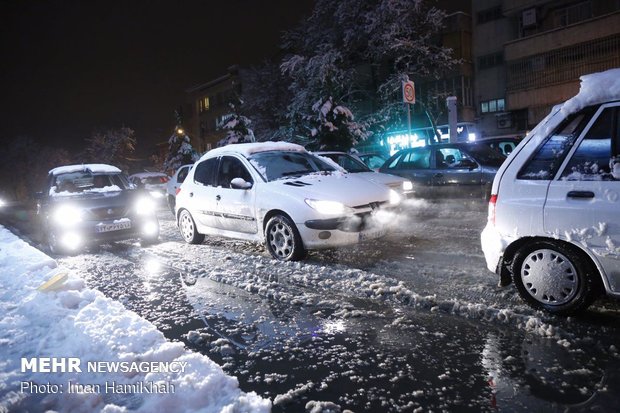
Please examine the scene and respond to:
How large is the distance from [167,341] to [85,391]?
2.49 ft

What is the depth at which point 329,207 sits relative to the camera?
576 centimetres

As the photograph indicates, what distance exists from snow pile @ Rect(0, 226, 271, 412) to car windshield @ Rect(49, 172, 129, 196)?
414 cm

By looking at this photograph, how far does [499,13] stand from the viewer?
26.6m

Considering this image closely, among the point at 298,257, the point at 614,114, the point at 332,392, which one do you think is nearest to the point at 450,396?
the point at 332,392

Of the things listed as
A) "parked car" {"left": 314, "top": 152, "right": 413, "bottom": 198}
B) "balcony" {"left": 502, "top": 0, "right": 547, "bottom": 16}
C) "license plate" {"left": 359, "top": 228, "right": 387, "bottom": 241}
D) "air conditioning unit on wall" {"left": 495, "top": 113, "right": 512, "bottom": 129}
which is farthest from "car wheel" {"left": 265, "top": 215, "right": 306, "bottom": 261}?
"balcony" {"left": 502, "top": 0, "right": 547, "bottom": 16}

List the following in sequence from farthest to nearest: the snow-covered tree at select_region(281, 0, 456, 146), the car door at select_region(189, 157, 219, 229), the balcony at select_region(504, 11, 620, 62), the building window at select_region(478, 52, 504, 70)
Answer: the building window at select_region(478, 52, 504, 70)
the snow-covered tree at select_region(281, 0, 456, 146)
the balcony at select_region(504, 11, 620, 62)
the car door at select_region(189, 157, 219, 229)

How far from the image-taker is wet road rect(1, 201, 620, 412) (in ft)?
8.46

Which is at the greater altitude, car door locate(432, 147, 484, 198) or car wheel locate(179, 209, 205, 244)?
car door locate(432, 147, 484, 198)

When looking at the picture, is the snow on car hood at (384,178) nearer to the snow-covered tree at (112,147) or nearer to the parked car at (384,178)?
the parked car at (384,178)

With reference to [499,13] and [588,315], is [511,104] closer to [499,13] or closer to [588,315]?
[499,13]

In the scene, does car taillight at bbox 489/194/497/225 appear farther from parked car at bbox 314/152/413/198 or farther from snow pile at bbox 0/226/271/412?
parked car at bbox 314/152/413/198

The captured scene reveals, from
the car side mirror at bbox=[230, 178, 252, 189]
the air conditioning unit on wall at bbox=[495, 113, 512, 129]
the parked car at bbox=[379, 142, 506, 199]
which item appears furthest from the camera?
the air conditioning unit on wall at bbox=[495, 113, 512, 129]

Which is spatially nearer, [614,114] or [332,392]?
[332,392]

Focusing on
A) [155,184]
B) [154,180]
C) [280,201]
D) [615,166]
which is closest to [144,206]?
[280,201]
